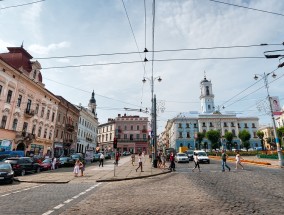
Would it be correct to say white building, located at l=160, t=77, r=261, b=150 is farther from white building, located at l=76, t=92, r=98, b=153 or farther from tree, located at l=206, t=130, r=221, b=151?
white building, located at l=76, t=92, r=98, b=153

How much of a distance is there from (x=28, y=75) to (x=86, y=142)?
113ft

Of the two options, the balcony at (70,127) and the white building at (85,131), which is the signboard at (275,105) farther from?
the white building at (85,131)

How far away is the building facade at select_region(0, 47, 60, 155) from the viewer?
1139 inches

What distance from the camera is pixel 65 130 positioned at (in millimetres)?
48969

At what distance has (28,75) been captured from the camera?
33.9 m

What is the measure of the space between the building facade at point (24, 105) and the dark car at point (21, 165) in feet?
29.7

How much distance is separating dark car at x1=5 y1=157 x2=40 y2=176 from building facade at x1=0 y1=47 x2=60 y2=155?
29.7 feet

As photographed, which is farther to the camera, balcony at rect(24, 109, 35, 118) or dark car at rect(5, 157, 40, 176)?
balcony at rect(24, 109, 35, 118)

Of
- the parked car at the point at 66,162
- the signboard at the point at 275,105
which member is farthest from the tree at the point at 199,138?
the signboard at the point at 275,105

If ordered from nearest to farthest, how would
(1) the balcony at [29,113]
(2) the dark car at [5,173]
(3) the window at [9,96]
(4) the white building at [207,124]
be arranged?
(2) the dark car at [5,173] → (3) the window at [9,96] → (1) the balcony at [29,113] → (4) the white building at [207,124]

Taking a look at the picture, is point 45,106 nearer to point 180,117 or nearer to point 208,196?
point 208,196

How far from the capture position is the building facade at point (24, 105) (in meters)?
28.9

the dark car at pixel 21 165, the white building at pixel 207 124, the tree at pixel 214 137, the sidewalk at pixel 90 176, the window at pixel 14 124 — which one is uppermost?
the white building at pixel 207 124

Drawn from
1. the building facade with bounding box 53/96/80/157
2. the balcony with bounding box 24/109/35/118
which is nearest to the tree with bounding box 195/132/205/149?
the building facade with bounding box 53/96/80/157
